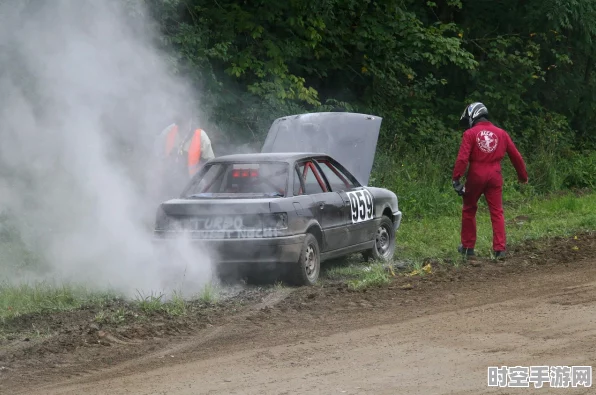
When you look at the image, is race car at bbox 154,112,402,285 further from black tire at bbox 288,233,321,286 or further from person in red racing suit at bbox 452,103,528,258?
person in red racing suit at bbox 452,103,528,258

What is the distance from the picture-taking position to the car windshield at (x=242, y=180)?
10.9 metres

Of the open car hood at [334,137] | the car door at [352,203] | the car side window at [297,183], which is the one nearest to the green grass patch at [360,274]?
the car door at [352,203]

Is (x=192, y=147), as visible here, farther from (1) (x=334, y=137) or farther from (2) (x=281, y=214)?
(2) (x=281, y=214)

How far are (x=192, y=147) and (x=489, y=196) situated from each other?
4.07 m

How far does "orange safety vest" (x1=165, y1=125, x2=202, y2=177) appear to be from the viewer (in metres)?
13.3

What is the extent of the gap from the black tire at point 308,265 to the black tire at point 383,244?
1.63 m

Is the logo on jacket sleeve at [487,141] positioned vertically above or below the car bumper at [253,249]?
above

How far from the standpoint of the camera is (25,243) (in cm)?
1276

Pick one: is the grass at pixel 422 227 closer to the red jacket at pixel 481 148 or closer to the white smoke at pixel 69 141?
the white smoke at pixel 69 141

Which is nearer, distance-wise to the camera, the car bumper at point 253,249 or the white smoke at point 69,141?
the car bumper at point 253,249

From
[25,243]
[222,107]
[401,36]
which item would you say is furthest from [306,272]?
[401,36]

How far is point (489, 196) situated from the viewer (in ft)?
40.3

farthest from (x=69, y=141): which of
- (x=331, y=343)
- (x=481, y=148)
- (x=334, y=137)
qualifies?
(x=331, y=343)

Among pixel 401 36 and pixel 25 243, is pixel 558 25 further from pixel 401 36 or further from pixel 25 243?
pixel 25 243
